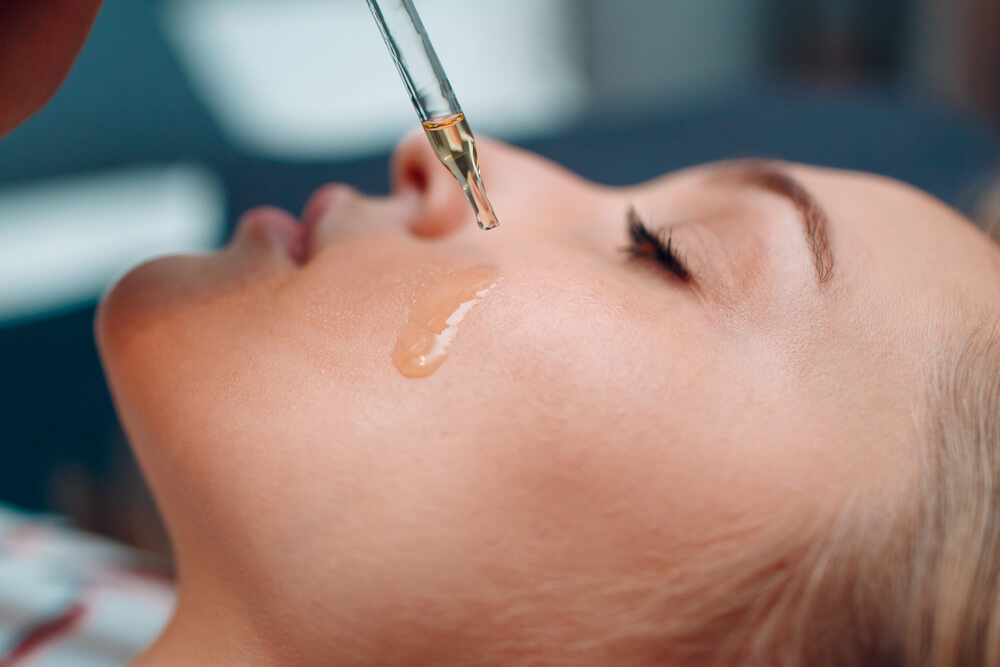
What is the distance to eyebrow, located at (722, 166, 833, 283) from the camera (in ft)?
1.90

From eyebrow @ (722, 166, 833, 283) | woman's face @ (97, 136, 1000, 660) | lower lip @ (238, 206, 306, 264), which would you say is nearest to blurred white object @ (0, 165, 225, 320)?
lower lip @ (238, 206, 306, 264)

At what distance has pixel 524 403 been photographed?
20.0 inches

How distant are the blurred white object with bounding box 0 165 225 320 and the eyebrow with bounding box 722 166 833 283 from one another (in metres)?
0.88

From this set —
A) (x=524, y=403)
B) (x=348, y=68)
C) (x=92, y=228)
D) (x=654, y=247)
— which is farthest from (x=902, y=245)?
Result: (x=348, y=68)

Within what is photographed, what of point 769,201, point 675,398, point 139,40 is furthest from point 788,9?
point 675,398

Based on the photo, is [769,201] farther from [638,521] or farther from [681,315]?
[638,521]

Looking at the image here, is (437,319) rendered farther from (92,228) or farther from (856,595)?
(92,228)

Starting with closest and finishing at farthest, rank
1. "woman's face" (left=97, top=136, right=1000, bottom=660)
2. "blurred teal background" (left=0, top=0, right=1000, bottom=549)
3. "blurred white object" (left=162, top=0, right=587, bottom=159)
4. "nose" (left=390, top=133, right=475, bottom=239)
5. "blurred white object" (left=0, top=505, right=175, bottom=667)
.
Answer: "woman's face" (left=97, top=136, right=1000, bottom=660), "nose" (left=390, top=133, right=475, bottom=239), "blurred white object" (left=0, top=505, right=175, bottom=667), "blurred teal background" (left=0, top=0, right=1000, bottom=549), "blurred white object" (left=162, top=0, right=587, bottom=159)

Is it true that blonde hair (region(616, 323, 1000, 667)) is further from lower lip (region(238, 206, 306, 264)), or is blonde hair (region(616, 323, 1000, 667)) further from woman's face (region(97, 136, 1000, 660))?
lower lip (region(238, 206, 306, 264))

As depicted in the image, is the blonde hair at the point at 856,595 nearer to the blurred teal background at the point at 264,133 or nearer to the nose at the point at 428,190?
the nose at the point at 428,190

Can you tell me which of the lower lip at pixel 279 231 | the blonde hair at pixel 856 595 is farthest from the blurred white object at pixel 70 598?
the blonde hair at pixel 856 595

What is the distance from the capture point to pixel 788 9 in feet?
10.6

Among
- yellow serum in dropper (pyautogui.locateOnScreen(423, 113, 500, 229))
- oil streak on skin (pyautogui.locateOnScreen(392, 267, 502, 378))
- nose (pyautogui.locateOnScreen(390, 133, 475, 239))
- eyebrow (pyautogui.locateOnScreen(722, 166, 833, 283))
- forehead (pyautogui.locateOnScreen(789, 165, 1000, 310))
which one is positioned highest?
yellow serum in dropper (pyautogui.locateOnScreen(423, 113, 500, 229))

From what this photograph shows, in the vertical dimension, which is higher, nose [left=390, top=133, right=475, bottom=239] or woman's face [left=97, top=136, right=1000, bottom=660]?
nose [left=390, top=133, right=475, bottom=239]
